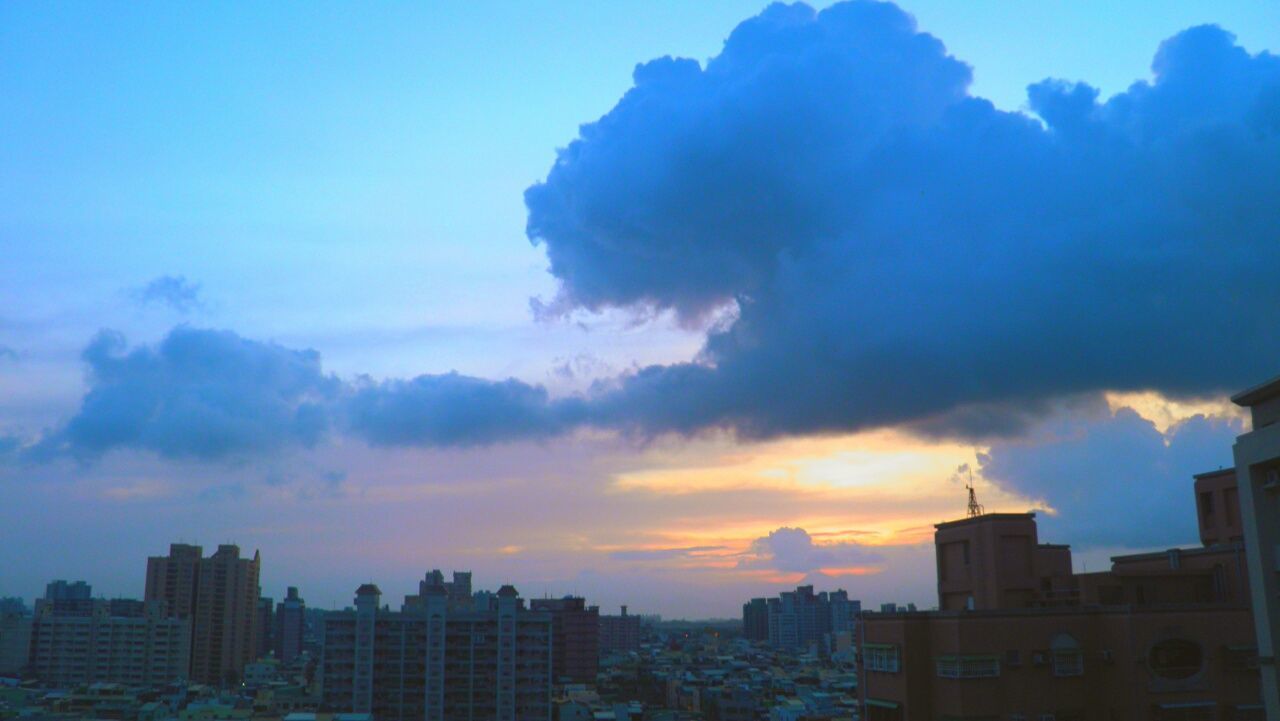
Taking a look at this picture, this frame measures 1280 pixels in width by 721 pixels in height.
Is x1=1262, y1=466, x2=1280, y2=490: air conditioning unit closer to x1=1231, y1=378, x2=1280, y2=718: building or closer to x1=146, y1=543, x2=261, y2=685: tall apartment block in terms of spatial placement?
x1=1231, y1=378, x2=1280, y2=718: building

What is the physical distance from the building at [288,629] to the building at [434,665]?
103 metres

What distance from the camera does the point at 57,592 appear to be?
180500 millimetres

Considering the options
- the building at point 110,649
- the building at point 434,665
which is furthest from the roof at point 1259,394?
the building at point 110,649

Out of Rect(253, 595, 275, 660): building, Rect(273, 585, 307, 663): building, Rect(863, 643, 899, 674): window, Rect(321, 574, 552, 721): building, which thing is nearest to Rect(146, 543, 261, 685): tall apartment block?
Rect(253, 595, 275, 660): building

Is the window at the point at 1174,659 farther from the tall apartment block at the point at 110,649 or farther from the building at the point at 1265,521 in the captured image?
the tall apartment block at the point at 110,649

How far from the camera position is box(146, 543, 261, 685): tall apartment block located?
127062 mm

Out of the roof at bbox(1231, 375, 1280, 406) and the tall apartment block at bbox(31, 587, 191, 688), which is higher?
the roof at bbox(1231, 375, 1280, 406)

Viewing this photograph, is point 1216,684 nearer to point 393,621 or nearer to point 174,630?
point 393,621

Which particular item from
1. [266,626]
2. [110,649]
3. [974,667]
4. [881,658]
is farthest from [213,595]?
[974,667]

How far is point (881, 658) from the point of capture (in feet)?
80.2

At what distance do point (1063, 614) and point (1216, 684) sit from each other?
3621 mm

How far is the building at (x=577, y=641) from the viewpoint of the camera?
123700mm

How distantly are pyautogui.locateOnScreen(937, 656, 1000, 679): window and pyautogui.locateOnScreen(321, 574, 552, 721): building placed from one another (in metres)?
54.1

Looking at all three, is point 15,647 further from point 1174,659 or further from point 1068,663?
point 1174,659
